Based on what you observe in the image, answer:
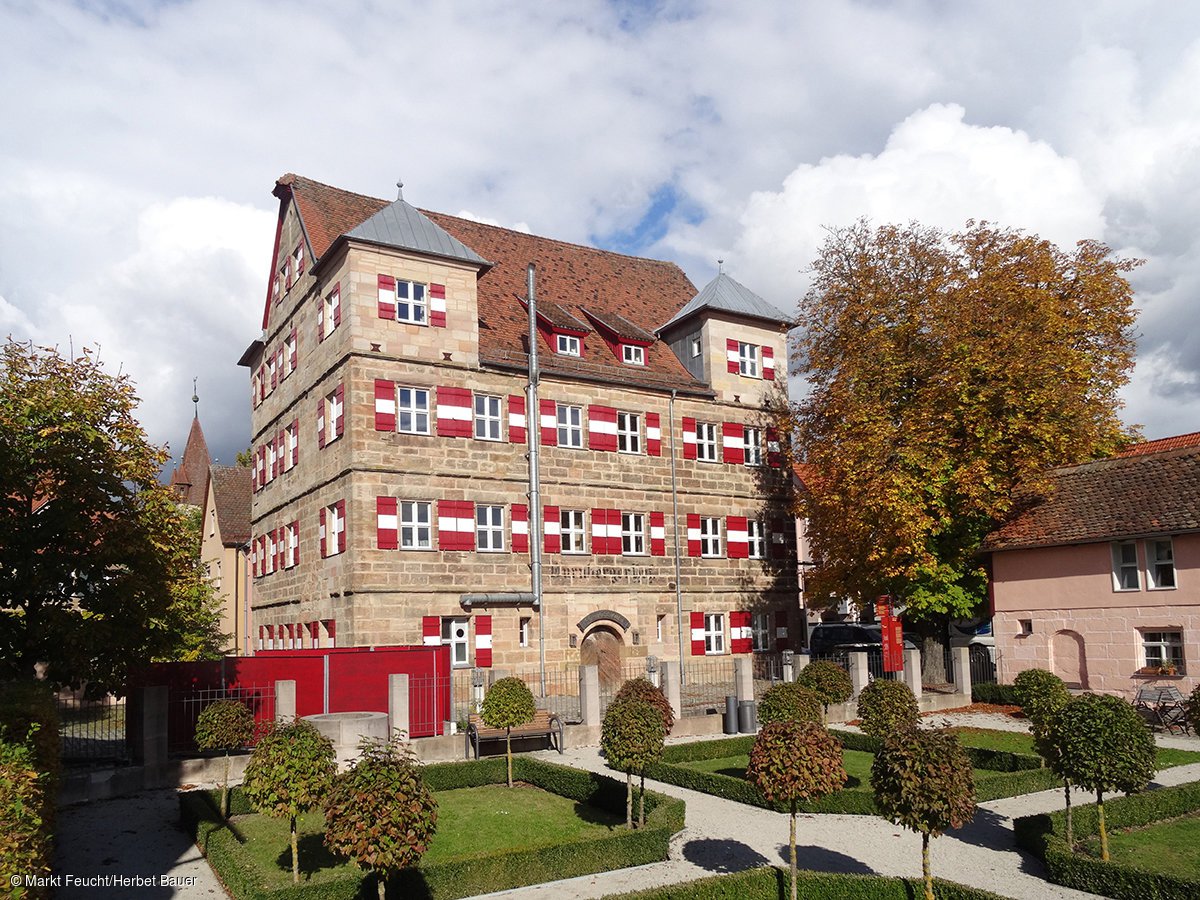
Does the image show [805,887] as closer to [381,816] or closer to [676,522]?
[381,816]

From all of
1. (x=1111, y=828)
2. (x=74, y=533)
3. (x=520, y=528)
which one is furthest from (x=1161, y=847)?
(x=520, y=528)

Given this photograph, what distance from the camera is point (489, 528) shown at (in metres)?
29.8

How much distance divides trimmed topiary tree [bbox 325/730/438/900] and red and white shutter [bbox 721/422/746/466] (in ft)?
84.7

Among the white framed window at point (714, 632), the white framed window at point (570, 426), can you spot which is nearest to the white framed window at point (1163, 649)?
the white framed window at point (714, 632)

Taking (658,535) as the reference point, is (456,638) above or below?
below

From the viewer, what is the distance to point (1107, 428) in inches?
1286

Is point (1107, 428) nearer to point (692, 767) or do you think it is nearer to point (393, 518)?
point (692, 767)

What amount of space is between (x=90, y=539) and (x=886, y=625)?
2102cm

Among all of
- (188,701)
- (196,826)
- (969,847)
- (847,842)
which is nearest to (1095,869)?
(969,847)

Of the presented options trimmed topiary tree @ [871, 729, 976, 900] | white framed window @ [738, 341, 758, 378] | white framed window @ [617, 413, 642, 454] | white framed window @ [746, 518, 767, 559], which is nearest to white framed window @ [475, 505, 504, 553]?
white framed window @ [617, 413, 642, 454]

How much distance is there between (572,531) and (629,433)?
4.08m

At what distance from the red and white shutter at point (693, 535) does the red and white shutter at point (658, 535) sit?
1.07 metres

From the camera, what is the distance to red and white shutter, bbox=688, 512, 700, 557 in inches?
1332

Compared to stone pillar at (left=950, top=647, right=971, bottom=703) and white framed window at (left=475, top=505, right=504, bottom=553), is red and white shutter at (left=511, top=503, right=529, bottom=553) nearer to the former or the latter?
white framed window at (left=475, top=505, right=504, bottom=553)
